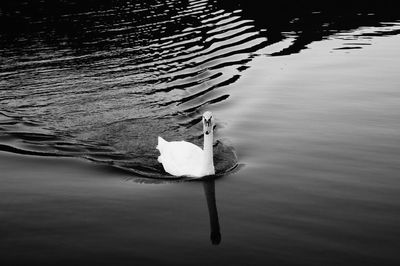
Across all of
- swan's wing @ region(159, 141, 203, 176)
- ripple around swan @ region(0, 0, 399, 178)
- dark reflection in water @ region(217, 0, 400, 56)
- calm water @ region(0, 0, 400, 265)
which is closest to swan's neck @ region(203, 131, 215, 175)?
swan's wing @ region(159, 141, 203, 176)

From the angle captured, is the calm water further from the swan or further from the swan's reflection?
the swan

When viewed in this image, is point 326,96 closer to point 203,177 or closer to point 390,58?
point 390,58

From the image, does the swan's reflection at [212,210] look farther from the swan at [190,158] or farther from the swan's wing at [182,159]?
the swan's wing at [182,159]

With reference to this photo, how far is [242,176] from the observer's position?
46.4 feet

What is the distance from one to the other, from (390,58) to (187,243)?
1799 centimetres

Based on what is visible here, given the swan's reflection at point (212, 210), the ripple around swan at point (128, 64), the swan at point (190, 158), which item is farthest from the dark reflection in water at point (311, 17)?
the swan's reflection at point (212, 210)

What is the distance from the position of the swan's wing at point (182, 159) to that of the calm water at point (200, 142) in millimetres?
365

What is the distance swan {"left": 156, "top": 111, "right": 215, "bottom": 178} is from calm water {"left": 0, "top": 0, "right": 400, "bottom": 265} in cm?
35

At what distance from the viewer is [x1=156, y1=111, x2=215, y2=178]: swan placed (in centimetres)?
1380

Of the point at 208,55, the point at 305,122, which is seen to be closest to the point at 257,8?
the point at 208,55

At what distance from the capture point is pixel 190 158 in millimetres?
14328

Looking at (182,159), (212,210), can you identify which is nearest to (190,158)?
(182,159)

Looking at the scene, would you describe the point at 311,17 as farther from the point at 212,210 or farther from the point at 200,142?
the point at 212,210

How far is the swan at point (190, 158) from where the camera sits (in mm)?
13797
